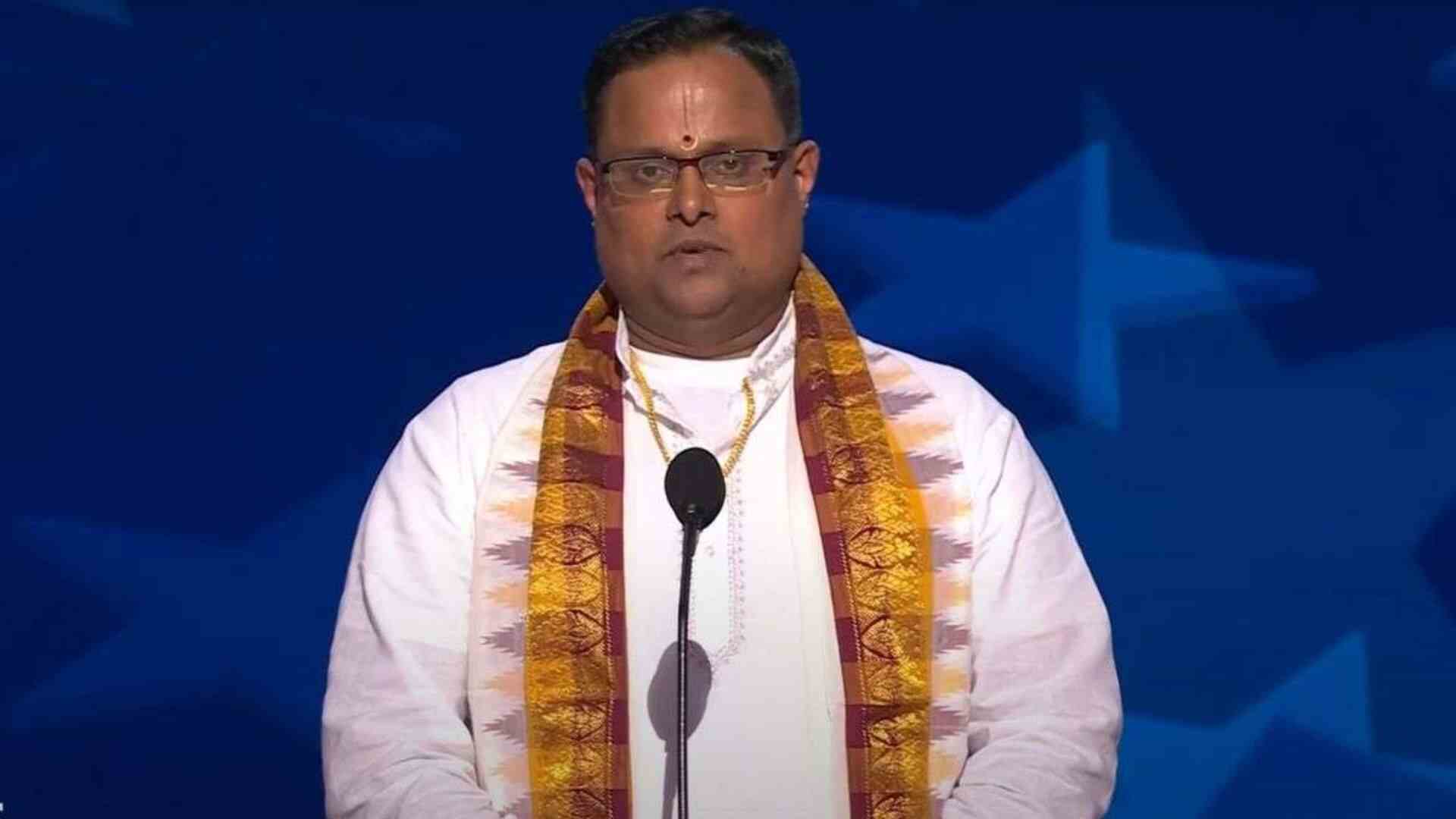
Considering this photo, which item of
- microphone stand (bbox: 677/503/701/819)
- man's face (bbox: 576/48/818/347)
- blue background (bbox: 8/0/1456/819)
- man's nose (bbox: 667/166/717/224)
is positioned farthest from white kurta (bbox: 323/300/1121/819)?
blue background (bbox: 8/0/1456/819)

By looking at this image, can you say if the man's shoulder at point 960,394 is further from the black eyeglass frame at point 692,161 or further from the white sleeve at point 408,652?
the white sleeve at point 408,652

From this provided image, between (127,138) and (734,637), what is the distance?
150cm

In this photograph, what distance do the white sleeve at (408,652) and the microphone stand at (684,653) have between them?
14.1 inches

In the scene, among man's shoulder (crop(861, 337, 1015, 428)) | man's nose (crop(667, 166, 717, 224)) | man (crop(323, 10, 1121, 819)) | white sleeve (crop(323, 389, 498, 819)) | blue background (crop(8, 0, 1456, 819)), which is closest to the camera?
white sleeve (crop(323, 389, 498, 819))

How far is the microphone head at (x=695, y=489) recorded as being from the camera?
2150 millimetres

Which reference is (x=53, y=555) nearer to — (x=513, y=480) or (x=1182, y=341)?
(x=513, y=480)

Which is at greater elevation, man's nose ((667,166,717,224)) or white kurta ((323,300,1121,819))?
man's nose ((667,166,717,224))

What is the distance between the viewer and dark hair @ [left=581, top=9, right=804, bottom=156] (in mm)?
2703

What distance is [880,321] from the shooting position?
11.7 feet

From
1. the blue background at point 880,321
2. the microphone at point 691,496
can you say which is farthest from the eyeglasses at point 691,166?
the blue background at point 880,321

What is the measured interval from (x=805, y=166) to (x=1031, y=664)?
0.73 m

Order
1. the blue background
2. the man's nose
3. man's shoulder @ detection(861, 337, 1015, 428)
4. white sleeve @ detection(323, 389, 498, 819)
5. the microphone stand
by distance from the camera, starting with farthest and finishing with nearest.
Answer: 1. the blue background
2. man's shoulder @ detection(861, 337, 1015, 428)
3. the man's nose
4. white sleeve @ detection(323, 389, 498, 819)
5. the microphone stand

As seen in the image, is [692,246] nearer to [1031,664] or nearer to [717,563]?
[717,563]

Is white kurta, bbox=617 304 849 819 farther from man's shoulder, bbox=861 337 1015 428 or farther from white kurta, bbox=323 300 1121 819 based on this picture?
man's shoulder, bbox=861 337 1015 428
